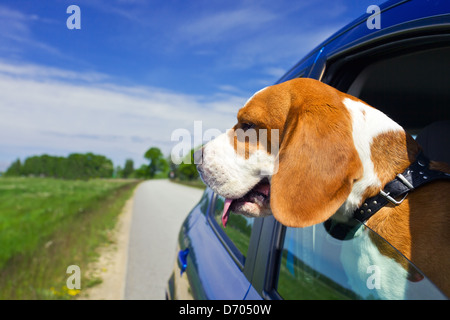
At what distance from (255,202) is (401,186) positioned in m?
0.74

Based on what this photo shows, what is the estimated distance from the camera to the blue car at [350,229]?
1312 mm

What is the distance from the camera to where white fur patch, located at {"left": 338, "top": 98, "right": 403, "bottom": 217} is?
1.46 m

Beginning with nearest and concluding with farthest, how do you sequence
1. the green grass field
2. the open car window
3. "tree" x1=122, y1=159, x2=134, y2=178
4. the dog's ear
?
the dog's ear, the open car window, the green grass field, "tree" x1=122, y1=159, x2=134, y2=178

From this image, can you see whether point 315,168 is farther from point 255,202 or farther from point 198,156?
point 198,156

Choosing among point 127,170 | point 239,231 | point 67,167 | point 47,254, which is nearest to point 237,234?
point 239,231

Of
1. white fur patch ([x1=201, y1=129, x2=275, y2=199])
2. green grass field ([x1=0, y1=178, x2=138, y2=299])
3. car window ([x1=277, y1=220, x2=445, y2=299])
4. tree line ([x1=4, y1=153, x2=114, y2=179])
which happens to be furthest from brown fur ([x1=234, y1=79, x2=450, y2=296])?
tree line ([x1=4, y1=153, x2=114, y2=179])

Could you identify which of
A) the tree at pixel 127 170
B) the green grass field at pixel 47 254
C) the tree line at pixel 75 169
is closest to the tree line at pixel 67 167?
the tree line at pixel 75 169

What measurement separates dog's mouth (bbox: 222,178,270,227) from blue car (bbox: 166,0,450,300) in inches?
5.0

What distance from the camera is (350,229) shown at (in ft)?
4.94

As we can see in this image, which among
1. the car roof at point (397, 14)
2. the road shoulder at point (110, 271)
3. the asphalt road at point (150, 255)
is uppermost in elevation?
the car roof at point (397, 14)

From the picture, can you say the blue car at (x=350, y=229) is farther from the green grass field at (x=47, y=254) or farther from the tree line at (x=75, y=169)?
the tree line at (x=75, y=169)

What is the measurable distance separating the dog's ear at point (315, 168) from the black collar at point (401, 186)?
0.14m

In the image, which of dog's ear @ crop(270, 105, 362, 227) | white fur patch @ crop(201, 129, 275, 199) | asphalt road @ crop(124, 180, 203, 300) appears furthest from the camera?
asphalt road @ crop(124, 180, 203, 300)

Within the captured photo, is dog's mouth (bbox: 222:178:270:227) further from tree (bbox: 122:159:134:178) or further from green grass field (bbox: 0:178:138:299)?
tree (bbox: 122:159:134:178)
